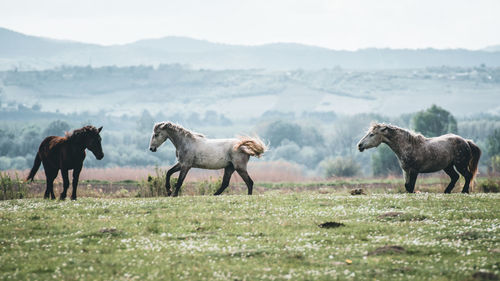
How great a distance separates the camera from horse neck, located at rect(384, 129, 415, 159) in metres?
23.1

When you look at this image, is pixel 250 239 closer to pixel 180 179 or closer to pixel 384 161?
pixel 180 179

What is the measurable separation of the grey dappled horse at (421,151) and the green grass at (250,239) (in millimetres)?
3177

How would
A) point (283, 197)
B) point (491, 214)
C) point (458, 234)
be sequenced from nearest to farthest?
1. point (458, 234)
2. point (491, 214)
3. point (283, 197)

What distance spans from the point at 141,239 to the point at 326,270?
4.62 metres

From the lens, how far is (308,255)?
504 inches

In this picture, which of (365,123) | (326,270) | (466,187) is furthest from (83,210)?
(365,123)

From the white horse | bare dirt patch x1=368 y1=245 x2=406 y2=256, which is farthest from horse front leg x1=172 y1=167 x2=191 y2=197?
bare dirt patch x1=368 y1=245 x2=406 y2=256

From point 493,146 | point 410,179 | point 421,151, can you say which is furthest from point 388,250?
point 493,146

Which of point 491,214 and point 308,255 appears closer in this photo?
point 308,255

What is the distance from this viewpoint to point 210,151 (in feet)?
78.0

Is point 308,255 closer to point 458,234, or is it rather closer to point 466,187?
point 458,234

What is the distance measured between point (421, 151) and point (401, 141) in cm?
78

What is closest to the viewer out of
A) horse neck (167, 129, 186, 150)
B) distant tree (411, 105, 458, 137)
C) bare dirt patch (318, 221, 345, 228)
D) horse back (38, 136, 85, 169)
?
bare dirt patch (318, 221, 345, 228)

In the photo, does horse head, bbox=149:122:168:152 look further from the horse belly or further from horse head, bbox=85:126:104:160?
horse head, bbox=85:126:104:160
